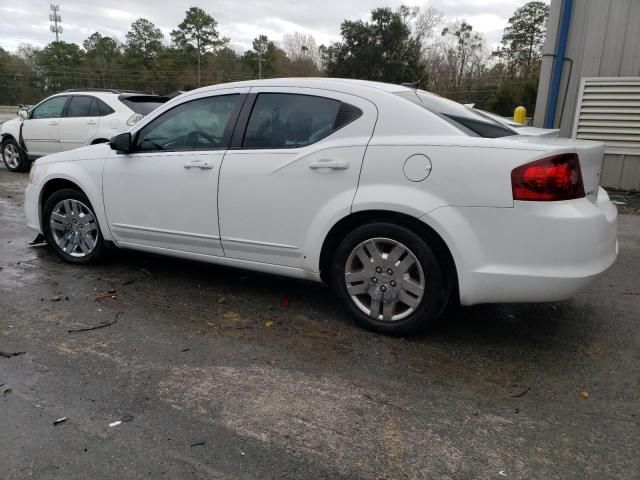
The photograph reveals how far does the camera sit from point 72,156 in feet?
16.0

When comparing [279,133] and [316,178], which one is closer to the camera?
[316,178]

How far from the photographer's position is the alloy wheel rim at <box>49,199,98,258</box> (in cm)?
487

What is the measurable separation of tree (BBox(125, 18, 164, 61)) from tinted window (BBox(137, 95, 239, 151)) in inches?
2703

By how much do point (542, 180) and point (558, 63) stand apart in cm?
725

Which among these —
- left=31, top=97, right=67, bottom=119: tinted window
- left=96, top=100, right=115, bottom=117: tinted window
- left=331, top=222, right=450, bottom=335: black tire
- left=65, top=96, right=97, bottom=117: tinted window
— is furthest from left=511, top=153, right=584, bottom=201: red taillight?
left=31, top=97, right=67, bottom=119: tinted window

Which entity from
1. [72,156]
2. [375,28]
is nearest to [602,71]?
[72,156]

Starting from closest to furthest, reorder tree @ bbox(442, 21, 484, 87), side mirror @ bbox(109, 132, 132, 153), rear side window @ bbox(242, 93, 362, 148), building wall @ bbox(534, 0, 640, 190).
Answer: rear side window @ bbox(242, 93, 362, 148) < side mirror @ bbox(109, 132, 132, 153) < building wall @ bbox(534, 0, 640, 190) < tree @ bbox(442, 21, 484, 87)

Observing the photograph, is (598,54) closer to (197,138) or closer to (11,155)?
(197,138)

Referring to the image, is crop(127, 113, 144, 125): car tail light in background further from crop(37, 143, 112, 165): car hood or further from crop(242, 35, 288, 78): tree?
crop(242, 35, 288, 78): tree

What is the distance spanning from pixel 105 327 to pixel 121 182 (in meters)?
1.36

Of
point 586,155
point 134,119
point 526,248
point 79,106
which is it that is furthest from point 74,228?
point 79,106

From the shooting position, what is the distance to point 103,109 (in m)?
9.86

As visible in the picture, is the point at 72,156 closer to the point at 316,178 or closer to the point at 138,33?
the point at 316,178

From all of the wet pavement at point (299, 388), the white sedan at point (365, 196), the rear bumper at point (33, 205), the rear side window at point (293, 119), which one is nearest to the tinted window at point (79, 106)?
the rear bumper at point (33, 205)
